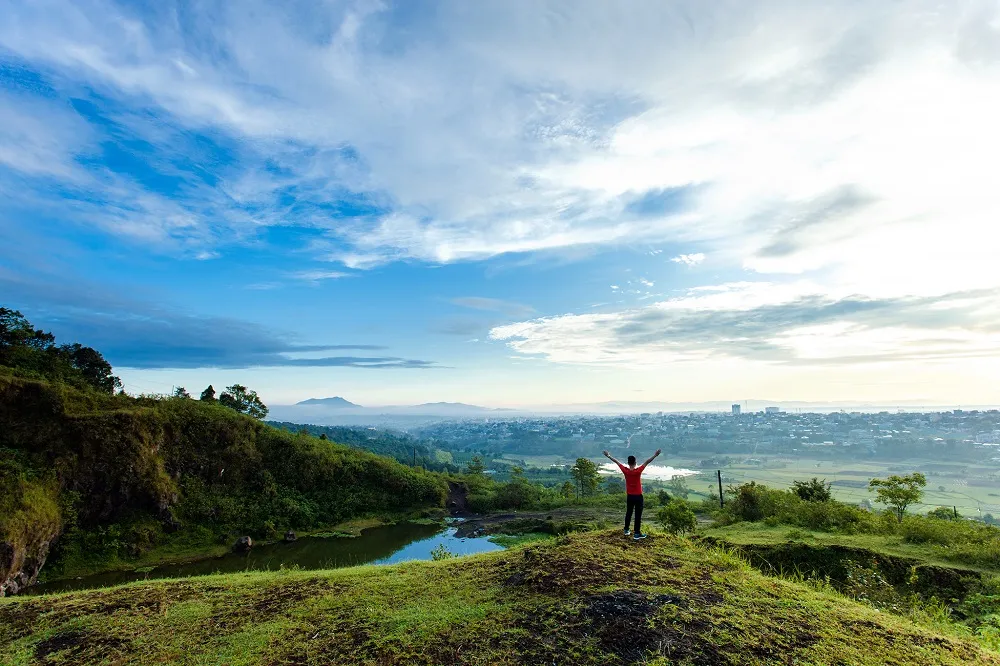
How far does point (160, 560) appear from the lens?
23016 mm

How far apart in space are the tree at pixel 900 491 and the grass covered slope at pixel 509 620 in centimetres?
1306

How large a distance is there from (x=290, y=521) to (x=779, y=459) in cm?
10064

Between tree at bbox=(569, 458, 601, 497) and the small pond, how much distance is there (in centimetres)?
1636

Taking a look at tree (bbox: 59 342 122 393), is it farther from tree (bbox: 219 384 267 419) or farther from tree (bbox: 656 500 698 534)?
tree (bbox: 656 500 698 534)

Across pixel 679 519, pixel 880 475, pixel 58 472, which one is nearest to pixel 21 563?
pixel 58 472

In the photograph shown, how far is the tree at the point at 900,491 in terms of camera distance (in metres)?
15.1

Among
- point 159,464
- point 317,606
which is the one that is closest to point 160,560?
point 159,464

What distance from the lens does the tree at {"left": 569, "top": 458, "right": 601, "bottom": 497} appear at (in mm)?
44125

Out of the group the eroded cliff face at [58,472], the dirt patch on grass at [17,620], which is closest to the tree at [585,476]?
the eroded cliff face at [58,472]

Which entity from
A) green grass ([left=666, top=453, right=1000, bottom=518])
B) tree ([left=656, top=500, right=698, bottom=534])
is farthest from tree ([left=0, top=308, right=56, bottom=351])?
green grass ([left=666, top=453, right=1000, bottom=518])

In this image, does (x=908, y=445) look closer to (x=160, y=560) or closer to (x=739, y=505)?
(x=739, y=505)

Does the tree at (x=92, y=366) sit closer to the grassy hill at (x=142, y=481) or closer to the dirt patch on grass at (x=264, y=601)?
the grassy hill at (x=142, y=481)

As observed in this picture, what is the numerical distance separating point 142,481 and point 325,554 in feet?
36.9

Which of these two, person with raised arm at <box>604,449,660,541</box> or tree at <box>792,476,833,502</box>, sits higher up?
person with raised arm at <box>604,449,660,541</box>
